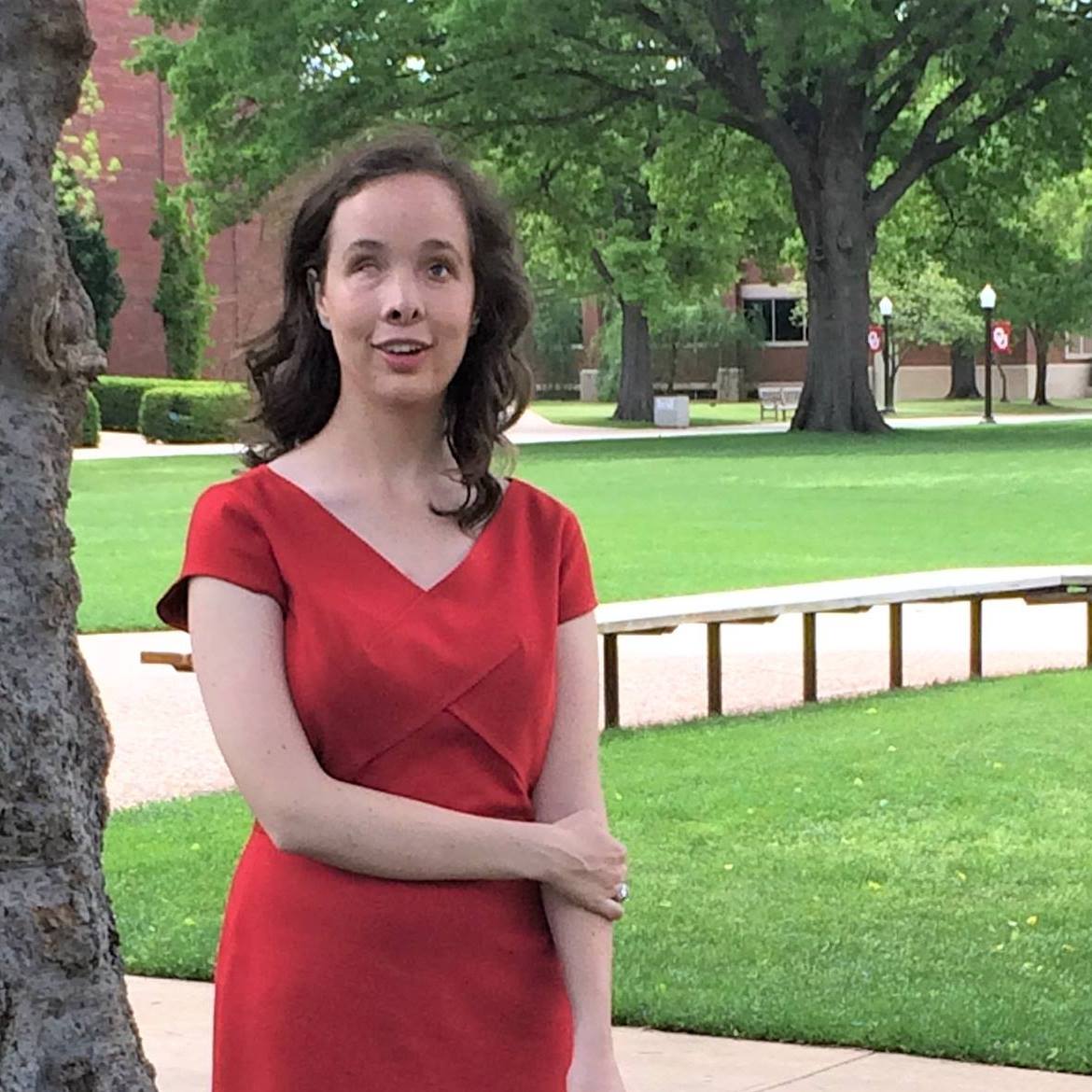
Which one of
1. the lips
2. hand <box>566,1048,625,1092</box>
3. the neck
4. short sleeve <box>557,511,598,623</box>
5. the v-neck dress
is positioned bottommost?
hand <box>566,1048,625,1092</box>

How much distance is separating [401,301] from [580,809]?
0.57 metres

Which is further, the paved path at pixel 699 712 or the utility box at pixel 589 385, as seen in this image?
the utility box at pixel 589 385

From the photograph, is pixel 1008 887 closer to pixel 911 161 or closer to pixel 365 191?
pixel 365 191

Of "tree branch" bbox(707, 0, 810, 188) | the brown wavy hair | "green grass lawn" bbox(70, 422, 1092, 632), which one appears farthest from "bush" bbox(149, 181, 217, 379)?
the brown wavy hair

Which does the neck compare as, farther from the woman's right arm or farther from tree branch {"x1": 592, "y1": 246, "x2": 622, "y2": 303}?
tree branch {"x1": 592, "y1": 246, "x2": 622, "y2": 303}

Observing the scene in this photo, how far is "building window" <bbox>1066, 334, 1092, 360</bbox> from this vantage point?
7929 cm

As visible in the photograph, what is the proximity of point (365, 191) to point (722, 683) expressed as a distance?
920 centimetres

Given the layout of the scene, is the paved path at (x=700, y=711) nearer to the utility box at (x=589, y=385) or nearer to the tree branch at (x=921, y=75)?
the tree branch at (x=921, y=75)

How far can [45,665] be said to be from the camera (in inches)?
110

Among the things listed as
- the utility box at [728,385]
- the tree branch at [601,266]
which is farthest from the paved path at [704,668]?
the utility box at [728,385]

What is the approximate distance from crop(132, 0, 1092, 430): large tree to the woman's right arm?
106ft

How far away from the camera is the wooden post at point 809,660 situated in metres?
10.7

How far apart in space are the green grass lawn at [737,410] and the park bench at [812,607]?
38110 mm

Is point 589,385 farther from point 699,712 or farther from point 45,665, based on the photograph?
point 45,665
